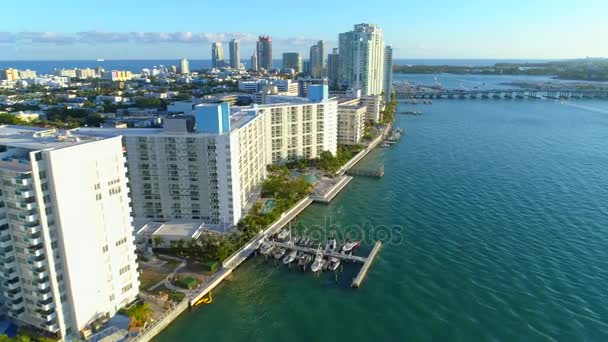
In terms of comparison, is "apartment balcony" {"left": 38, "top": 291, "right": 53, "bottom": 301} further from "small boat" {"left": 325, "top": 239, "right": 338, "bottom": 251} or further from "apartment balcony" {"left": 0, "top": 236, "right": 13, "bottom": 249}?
"small boat" {"left": 325, "top": 239, "right": 338, "bottom": 251}

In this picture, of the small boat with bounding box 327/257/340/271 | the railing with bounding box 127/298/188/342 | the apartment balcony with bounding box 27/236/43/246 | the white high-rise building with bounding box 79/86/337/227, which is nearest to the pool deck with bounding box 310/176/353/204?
the white high-rise building with bounding box 79/86/337/227

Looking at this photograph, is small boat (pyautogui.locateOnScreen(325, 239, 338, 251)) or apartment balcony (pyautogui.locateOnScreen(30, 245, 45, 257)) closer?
apartment balcony (pyautogui.locateOnScreen(30, 245, 45, 257))

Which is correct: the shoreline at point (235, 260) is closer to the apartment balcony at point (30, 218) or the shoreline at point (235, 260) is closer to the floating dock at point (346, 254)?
the floating dock at point (346, 254)

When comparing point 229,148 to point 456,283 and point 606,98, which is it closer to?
point 456,283

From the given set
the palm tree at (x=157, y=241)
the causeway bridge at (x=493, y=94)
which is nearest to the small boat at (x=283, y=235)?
the palm tree at (x=157, y=241)

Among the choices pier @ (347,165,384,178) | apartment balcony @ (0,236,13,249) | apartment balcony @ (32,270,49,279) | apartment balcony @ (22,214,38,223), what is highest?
apartment balcony @ (22,214,38,223)

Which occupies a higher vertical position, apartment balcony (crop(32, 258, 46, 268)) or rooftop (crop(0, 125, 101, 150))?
rooftop (crop(0, 125, 101, 150))
